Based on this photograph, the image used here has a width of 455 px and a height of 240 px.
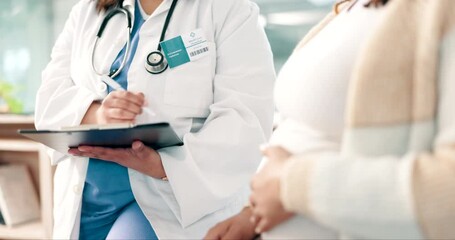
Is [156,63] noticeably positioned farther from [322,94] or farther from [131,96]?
[322,94]

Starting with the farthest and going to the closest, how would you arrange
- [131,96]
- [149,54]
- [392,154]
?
[149,54] → [131,96] → [392,154]

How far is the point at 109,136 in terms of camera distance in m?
1.29

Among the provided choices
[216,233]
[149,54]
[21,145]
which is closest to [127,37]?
[149,54]

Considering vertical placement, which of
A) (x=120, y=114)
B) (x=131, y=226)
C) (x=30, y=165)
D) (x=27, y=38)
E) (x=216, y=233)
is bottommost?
(x=30, y=165)

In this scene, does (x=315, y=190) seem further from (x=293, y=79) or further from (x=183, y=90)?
(x=183, y=90)

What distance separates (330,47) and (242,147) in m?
0.58

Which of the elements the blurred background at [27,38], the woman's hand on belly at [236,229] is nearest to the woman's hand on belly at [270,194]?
the woman's hand on belly at [236,229]

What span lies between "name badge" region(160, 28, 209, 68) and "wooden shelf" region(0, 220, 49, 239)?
1.46 metres

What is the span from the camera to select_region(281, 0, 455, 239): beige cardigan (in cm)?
75

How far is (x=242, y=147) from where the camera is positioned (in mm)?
1473

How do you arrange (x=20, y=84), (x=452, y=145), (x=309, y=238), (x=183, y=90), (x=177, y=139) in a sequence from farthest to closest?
1. (x=20, y=84)
2. (x=183, y=90)
3. (x=177, y=139)
4. (x=309, y=238)
5. (x=452, y=145)

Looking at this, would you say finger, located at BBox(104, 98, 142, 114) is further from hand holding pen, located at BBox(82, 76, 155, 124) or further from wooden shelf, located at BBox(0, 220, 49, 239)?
wooden shelf, located at BBox(0, 220, 49, 239)

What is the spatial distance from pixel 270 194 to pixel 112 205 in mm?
734

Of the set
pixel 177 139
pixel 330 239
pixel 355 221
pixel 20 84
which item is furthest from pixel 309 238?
pixel 20 84
